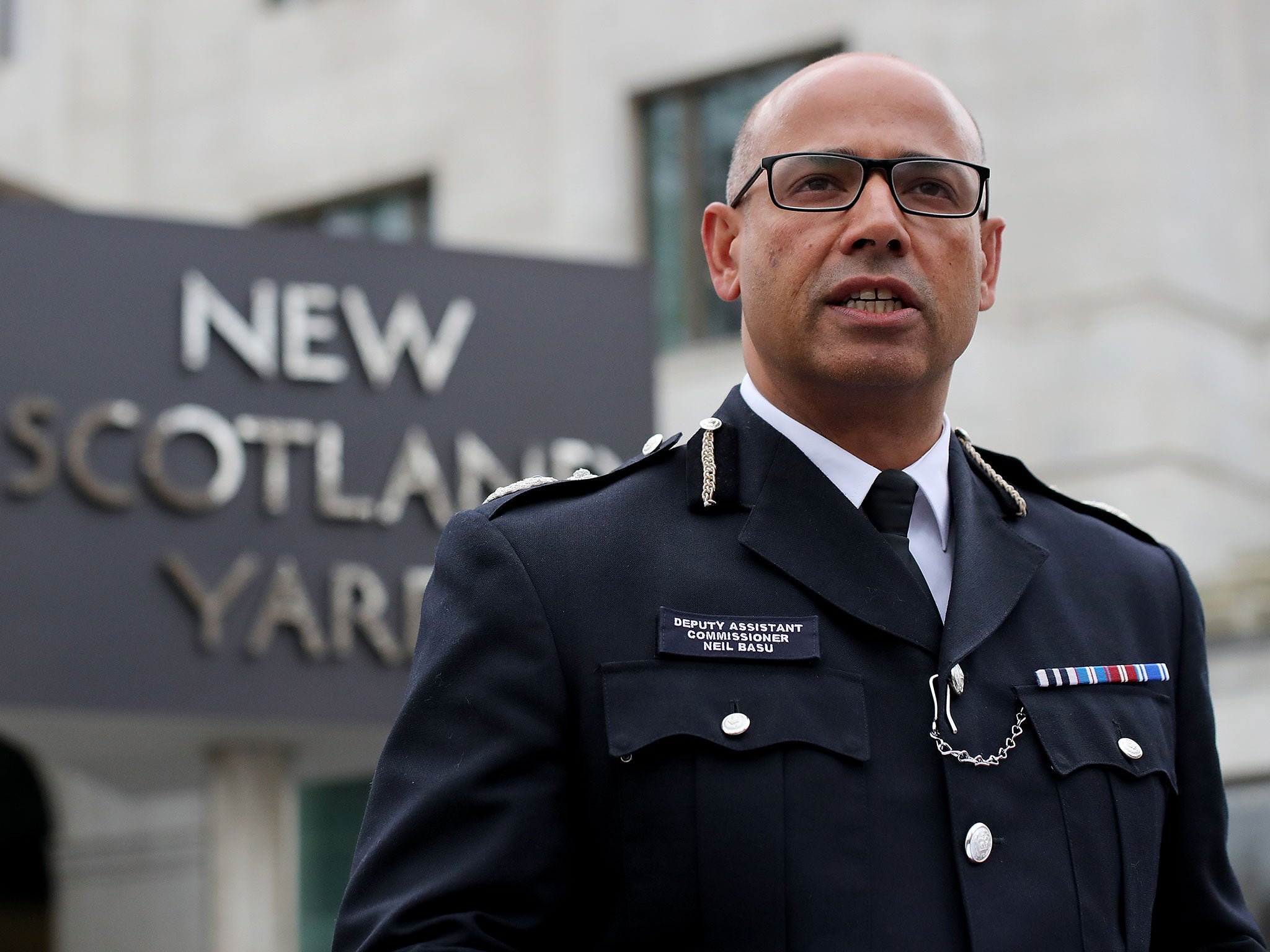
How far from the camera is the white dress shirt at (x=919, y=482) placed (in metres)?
2.61

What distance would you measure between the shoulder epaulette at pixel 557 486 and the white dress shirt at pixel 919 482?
0.15 m

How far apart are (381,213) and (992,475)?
13.6 meters

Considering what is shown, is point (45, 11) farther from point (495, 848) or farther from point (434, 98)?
point (495, 848)

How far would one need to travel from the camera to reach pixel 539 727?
7.68 ft

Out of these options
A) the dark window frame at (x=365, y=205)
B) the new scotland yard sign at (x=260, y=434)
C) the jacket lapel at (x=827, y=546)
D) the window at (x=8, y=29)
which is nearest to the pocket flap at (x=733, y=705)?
the jacket lapel at (x=827, y=546)

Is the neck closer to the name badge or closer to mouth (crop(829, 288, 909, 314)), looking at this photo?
mouth (crop(829, 288, 909, 314))

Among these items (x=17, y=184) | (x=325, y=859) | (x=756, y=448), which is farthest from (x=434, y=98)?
(x=756, y=448)

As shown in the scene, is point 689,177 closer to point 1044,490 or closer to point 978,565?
point 1044,490

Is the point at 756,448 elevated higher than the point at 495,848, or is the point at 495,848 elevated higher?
the point at 756,448

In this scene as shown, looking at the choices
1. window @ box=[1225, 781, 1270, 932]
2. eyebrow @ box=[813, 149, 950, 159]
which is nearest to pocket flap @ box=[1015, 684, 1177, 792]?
eyebrow @ box=[813, 149, 950, 159]

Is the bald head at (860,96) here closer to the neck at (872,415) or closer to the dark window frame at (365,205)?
the neck at (872,415)

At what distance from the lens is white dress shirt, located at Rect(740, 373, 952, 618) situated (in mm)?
2605

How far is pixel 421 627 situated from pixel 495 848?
386mm

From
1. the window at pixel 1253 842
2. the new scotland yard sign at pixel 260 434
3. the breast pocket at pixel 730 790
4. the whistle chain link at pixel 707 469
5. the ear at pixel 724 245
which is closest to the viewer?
the breast pocket at pixel 730 790
